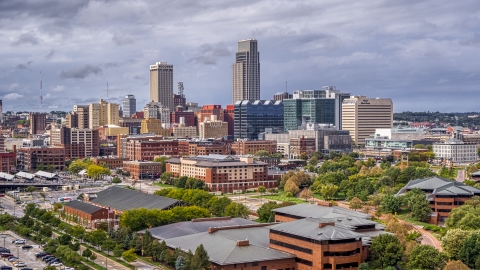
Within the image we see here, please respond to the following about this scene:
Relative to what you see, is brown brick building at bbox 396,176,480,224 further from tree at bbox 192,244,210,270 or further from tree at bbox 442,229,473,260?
tree at bbox 192,244,210,270

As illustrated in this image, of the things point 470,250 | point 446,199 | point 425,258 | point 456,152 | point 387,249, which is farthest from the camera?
point 456,152

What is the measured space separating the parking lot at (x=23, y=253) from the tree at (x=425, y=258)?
35.3 m

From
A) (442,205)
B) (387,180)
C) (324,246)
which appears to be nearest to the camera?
(324,246)

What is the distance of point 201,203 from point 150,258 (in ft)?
93.6

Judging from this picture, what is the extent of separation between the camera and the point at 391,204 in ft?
332

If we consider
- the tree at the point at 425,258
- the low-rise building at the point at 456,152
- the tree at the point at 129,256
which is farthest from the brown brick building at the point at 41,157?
the tree at the point at 425,258

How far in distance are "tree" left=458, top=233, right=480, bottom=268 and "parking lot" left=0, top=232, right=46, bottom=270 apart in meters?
40.2

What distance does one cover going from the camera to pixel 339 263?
6450 centimetres

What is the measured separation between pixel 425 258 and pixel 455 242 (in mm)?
8640

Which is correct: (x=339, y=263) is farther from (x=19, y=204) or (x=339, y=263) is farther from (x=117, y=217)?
(x=19, y=204)

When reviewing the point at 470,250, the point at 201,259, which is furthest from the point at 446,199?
the point at 201,259

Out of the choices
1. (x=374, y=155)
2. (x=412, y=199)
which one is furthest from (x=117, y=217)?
(x=374, y=155)

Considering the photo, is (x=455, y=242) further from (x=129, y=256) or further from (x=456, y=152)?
(x=456, y=152)

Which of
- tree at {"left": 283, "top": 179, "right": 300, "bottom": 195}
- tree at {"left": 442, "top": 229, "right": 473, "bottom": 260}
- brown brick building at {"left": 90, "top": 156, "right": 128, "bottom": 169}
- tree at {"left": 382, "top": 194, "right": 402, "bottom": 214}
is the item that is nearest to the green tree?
tree at {"left": 382, "top": 194, "right": 402, "bottom": 214}
